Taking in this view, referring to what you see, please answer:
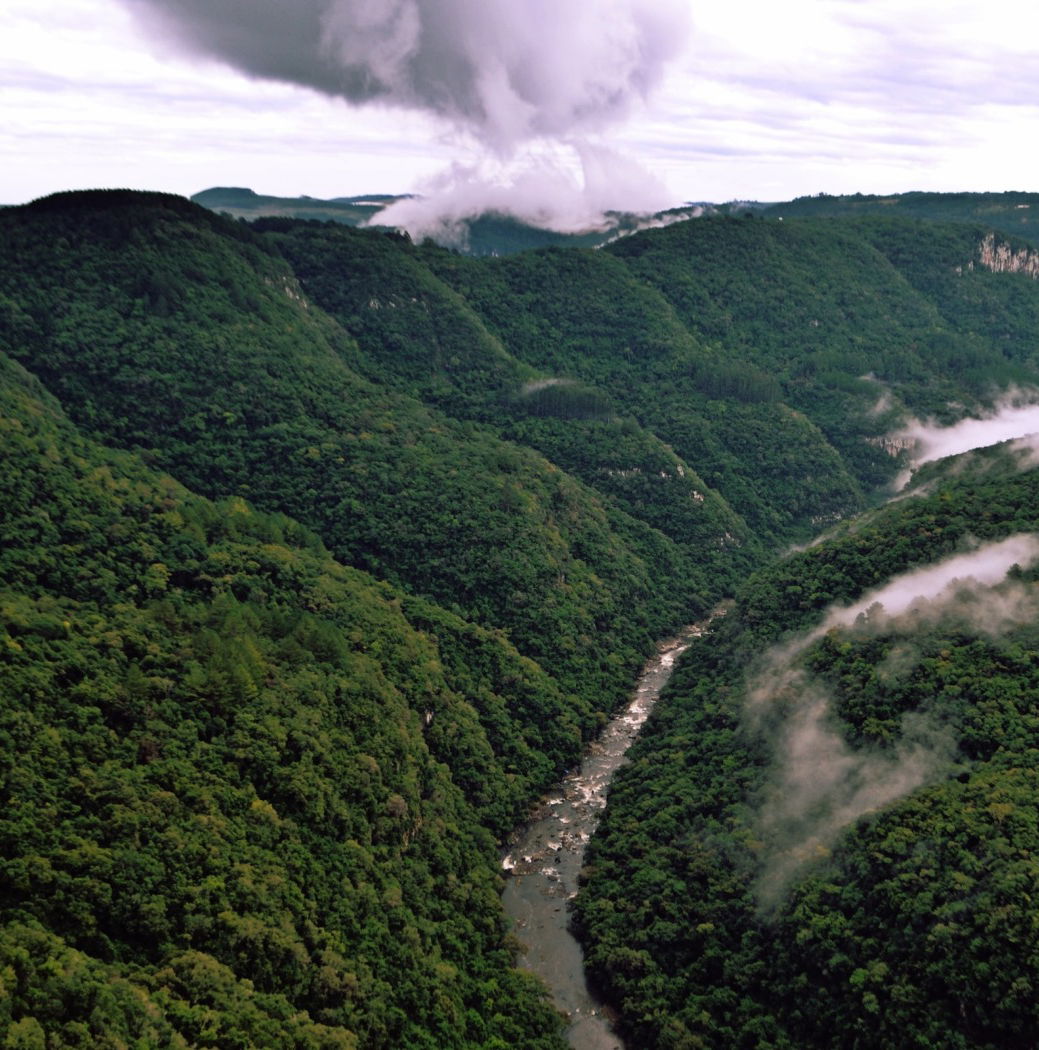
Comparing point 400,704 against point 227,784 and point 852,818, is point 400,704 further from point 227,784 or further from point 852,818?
point 852,818

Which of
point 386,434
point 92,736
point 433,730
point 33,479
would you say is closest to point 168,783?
point 92,736

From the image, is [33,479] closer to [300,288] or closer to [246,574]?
[246,574]

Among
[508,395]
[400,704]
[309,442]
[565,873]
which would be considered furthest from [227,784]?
[508,395]

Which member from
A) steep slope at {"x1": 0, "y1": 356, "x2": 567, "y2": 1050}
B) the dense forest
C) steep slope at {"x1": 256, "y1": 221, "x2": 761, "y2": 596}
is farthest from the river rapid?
steep slope at {"x1": 256, "y1": 221, "x2": 761, "y2": 596}

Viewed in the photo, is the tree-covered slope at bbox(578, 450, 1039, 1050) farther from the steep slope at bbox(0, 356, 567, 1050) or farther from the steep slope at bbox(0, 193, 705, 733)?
the steep slope at bbox(0, 193, 705, 733)

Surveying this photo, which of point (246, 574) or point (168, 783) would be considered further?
point (246, 574)

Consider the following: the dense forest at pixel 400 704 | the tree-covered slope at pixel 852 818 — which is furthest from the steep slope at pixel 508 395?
the tree-covered slope at pixel 852 818

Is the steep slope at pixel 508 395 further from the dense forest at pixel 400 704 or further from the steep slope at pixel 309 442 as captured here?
the steep slope at pixel 309 442
